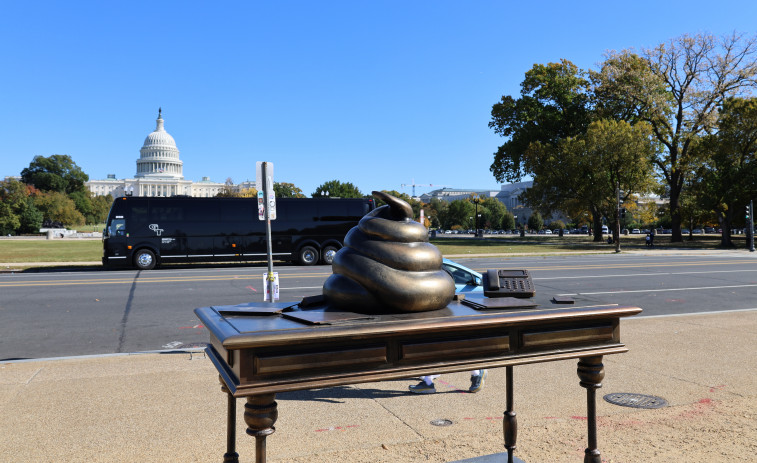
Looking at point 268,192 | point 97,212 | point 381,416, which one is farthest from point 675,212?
point 97,212

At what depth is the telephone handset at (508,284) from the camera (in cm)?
355

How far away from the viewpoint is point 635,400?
16.7ft

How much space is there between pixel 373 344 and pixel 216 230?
2232cm

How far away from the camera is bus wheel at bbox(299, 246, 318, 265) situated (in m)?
24.9

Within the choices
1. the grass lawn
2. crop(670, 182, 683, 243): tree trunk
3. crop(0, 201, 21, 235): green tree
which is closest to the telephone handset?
the grass lawn

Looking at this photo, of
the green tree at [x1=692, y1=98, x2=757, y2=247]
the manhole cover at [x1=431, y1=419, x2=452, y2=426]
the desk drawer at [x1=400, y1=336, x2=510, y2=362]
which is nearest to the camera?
the desk drawer at [x1=400, y1=336, x2=510, y2=362]

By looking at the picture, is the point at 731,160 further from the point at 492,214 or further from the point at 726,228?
the point at 492,214

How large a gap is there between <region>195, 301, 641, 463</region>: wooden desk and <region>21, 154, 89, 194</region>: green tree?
445ft

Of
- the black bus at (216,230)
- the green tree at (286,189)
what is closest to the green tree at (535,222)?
the green tree at (286,189)

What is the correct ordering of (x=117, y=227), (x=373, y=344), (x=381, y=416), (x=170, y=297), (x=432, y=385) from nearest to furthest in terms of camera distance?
(x=373, y=344), (x=381, y=416), (x=432, y=385), (x=170, y=297), (x=117, y=227)

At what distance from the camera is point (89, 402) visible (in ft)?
16.6

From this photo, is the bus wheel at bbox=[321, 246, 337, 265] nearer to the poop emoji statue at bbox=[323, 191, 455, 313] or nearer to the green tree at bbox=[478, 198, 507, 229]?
the poop emoji statue at bbox=[323, 191, 455, 313]

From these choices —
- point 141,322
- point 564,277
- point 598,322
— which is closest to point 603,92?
point 564,277

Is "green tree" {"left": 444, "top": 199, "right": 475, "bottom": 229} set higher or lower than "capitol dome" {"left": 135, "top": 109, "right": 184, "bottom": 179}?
lower
